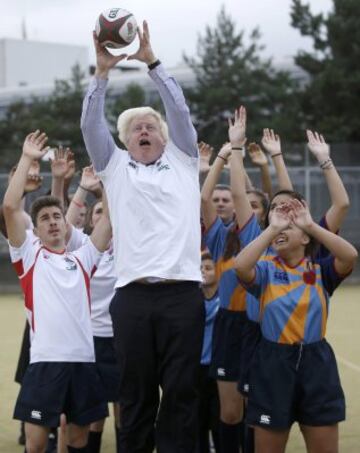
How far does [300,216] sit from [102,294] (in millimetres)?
1886

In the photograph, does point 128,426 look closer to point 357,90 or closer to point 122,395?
point 122,395

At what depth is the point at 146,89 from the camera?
40750 millimetres

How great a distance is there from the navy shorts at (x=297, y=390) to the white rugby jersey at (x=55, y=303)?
1.11 metres

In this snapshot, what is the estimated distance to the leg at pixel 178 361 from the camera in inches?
170

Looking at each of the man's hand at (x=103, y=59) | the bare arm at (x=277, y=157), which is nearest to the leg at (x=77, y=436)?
the bare arm at (x=277, y=157)

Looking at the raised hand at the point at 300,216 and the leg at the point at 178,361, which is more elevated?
the raised hand at the point at 300,216

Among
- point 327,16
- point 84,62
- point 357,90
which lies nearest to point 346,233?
point 357,90

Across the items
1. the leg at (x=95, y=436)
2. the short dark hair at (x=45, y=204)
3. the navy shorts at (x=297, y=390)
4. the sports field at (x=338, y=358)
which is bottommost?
the sports field at (x=338, y=358)

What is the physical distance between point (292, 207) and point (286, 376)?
2.84 feet

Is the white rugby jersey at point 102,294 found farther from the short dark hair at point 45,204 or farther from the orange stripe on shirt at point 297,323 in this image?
the orange stripe on shirt at point 297,323

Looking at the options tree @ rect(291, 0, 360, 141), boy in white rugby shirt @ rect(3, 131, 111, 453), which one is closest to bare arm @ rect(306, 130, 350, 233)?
boy in white rugby shirt @ rect(3, 131, 111, 453)

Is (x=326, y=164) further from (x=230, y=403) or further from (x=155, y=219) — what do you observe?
(x=230, y=403)

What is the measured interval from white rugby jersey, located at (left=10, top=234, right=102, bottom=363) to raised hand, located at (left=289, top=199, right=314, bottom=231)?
138 centimetres

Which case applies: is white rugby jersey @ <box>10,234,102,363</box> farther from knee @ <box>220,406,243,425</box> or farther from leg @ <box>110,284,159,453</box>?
knee @ <box>220,406,243,425</box>
